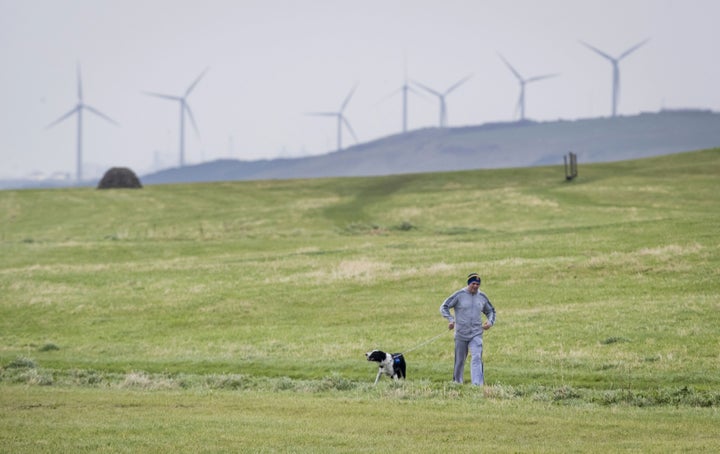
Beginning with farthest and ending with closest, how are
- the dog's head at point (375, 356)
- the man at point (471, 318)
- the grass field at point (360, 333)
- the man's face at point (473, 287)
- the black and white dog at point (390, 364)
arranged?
the black and white dog at point (390, 364)
the dog's head at point (375, 356)
the man at point (471, 318)
the man's face at point (473, 287)
the grass field at point (360, 333)

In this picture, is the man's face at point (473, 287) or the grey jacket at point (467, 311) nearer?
the man's face at point (473, 287)

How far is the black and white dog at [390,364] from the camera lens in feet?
86.2

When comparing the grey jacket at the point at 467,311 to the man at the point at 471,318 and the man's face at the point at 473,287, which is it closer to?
the man at the point at 471,318

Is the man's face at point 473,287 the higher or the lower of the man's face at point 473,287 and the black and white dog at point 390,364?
the higher

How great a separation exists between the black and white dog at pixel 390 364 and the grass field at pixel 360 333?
14.5 inches

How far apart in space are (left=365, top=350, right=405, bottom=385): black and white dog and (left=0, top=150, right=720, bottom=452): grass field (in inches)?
14.5

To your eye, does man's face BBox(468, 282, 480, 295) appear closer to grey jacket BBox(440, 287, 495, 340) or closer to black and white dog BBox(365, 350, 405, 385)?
grey jacket BBox(440, 287, 495, 340)

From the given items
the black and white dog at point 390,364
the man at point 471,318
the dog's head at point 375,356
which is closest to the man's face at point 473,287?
the man at point 471,318

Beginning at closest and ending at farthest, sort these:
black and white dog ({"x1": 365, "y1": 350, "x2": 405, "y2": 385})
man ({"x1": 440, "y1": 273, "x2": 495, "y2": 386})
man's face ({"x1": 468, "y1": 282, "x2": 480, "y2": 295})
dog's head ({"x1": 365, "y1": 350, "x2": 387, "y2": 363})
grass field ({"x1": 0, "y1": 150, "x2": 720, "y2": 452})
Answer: grass field ({"x1": 0, "y1": 150, "x2": 720, "y2": 452}) → man's face ({"x1": 468, "y1": 282, "x2": 480, "y2": 295}) → man ({"x1": 440, "y1": 273, "x2": 495, "y2": 386}) → dog's head ({"x1": 365, "y1": 350, "x2": 387, "y2": 363}) → black and white dog ({"x1": 365, "y1": 350, "x2": 405, "y2": 385})

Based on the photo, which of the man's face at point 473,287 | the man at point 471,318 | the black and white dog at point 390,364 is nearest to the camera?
the man's face at point 473,287

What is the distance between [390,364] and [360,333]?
9.76 meters


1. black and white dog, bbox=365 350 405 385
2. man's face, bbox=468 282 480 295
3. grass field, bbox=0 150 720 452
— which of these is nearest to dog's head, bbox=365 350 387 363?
black and white dog, bbox=365 350 405 385

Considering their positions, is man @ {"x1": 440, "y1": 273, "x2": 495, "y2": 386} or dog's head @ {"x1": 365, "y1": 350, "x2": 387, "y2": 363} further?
dog's head @ {"x1": 365, "y1": 350, "x2": 387, "y2": 363}

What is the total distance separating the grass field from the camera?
785 inches
